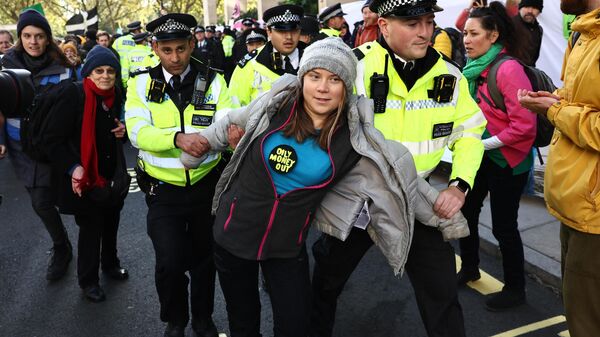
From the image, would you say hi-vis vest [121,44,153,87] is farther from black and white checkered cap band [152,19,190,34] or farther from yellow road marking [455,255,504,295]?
yellow road marking [455,255,504,295]

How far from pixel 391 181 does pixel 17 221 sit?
4918mm

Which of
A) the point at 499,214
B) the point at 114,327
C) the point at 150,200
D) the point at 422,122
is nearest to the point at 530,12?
the point at 499,214

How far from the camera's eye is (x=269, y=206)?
7.26ft

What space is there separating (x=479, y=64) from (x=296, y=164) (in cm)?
176

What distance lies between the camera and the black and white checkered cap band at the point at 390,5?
2.34 metres

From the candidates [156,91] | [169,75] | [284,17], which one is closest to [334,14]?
[284,17]

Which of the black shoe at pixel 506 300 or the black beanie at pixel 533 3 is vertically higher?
the black beanie at pixel 533 3

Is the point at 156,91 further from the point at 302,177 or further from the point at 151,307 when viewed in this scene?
the point at 151,307

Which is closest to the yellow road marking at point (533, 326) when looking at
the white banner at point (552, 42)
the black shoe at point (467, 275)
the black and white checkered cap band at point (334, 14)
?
the black shoe at point (467, 275)

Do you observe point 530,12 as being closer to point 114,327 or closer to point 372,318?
point 372,318

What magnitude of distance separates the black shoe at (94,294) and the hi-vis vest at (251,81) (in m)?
1.77

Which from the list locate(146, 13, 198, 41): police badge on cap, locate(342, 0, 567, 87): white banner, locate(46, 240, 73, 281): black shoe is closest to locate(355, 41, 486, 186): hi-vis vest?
locate(146, 13, 198, 41): police badge on cap

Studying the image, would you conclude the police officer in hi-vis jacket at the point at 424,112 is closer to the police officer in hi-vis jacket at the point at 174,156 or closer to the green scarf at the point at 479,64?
the green scarf at the point at 479,64

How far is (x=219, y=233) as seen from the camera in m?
2.38
